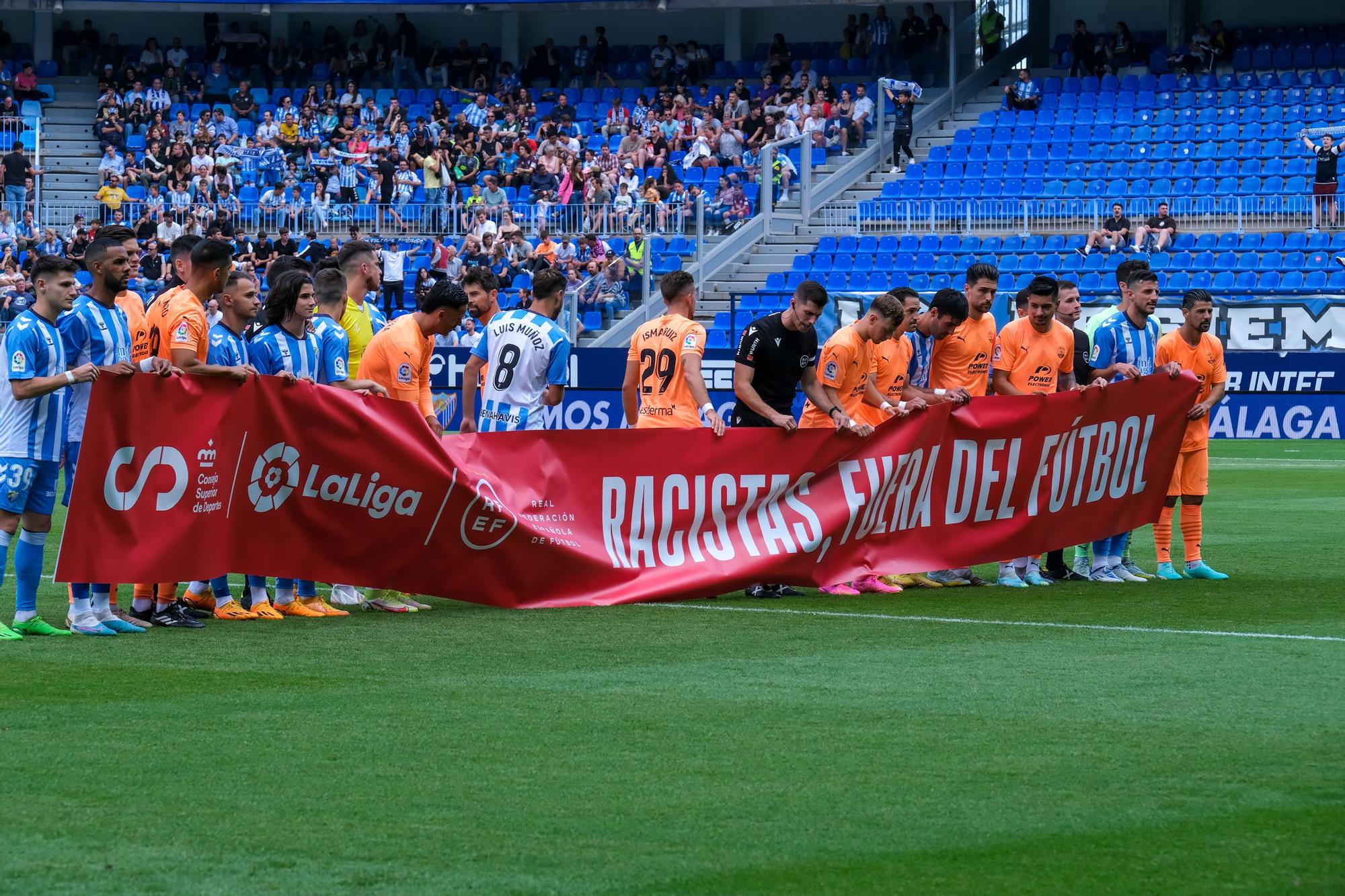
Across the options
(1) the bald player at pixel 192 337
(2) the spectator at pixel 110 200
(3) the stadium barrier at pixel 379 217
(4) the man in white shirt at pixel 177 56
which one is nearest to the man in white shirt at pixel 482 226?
(3) the stadium barrier at pixel 379 217

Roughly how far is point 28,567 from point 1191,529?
294 inches

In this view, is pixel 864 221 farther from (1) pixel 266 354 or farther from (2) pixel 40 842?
Answer: (2) pixel 40 842

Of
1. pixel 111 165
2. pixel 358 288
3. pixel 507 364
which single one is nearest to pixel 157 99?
pixel 111 165

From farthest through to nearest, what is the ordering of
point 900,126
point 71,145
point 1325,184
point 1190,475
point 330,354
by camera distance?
point 71,145
point 900,126
point 1325,184
point 1190,475
point 330,354

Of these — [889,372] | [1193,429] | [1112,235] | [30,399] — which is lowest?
[1193,429]

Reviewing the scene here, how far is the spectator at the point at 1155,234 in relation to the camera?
31375 millimetres

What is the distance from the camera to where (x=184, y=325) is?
371 inches

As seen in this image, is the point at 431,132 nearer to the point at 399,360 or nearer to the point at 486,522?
the point at 399,360

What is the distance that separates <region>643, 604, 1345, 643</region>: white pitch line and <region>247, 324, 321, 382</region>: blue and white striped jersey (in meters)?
2.45

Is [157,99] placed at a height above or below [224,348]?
above

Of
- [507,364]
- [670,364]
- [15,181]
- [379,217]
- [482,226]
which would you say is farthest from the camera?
[379,217]

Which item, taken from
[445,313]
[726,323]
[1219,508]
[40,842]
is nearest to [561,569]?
[445,313]

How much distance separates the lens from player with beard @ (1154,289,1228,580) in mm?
11852

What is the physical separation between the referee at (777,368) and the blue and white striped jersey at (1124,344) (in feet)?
6.86
